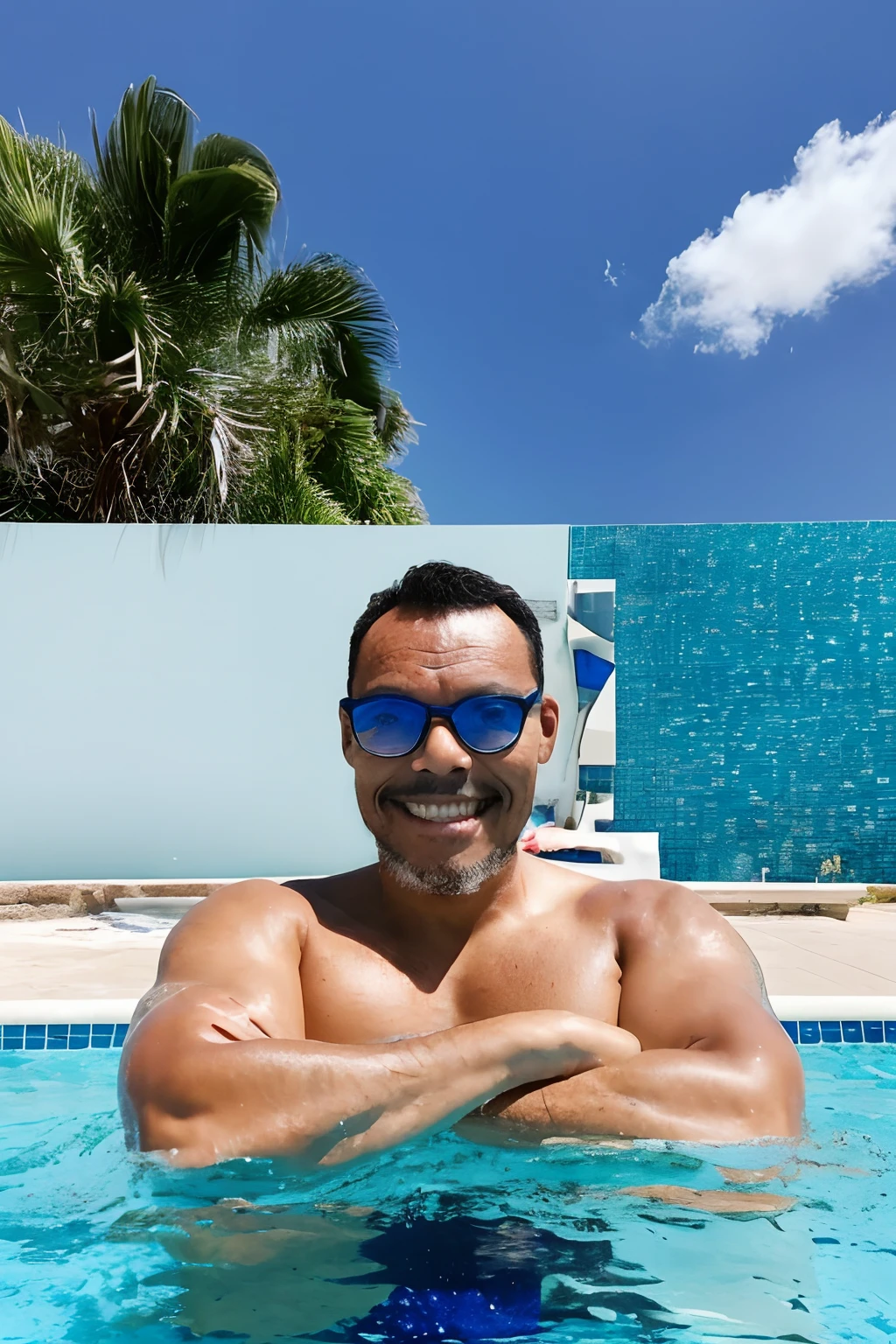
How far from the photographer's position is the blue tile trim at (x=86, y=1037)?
3.34 meters

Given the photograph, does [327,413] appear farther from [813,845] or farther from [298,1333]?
[298,1333]

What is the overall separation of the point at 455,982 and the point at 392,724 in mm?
545

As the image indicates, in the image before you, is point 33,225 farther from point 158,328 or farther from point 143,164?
point 143,164

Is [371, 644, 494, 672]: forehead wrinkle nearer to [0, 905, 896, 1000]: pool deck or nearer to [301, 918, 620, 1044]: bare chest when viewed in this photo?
[301, 918, 620, 1044]: bare chest

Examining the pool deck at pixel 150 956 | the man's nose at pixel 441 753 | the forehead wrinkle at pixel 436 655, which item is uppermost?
the forehead wrinkle at pixel 436 655

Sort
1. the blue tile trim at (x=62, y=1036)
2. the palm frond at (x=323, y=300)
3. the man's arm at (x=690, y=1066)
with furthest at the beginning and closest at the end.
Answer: the palm frond at (x=323, y=300) < the blue tile trim at (x=62, y=1036) < the man's arm at (x=690, y=1066)

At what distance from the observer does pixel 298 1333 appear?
56.4 inches

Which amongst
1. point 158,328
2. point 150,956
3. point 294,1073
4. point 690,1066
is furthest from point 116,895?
point 690,1066

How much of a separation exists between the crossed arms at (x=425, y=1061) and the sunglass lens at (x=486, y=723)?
0.48m

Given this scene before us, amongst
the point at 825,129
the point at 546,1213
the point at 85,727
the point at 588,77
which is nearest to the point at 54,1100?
the point at 546,1213

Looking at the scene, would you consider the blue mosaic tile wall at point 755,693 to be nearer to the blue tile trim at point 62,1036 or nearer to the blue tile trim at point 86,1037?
the blue tile trim at point 86,1037

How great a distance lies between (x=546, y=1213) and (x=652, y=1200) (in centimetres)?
20

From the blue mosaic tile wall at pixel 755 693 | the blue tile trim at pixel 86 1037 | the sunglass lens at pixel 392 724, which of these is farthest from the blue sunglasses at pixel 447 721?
the blue mosaic tile wall at pixel 755 693

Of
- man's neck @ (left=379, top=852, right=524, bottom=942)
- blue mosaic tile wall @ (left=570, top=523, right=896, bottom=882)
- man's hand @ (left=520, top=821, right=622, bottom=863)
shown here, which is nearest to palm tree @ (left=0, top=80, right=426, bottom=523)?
blue mosaic tile wall @ (left=570, top=523, right=896, bottom=882)
